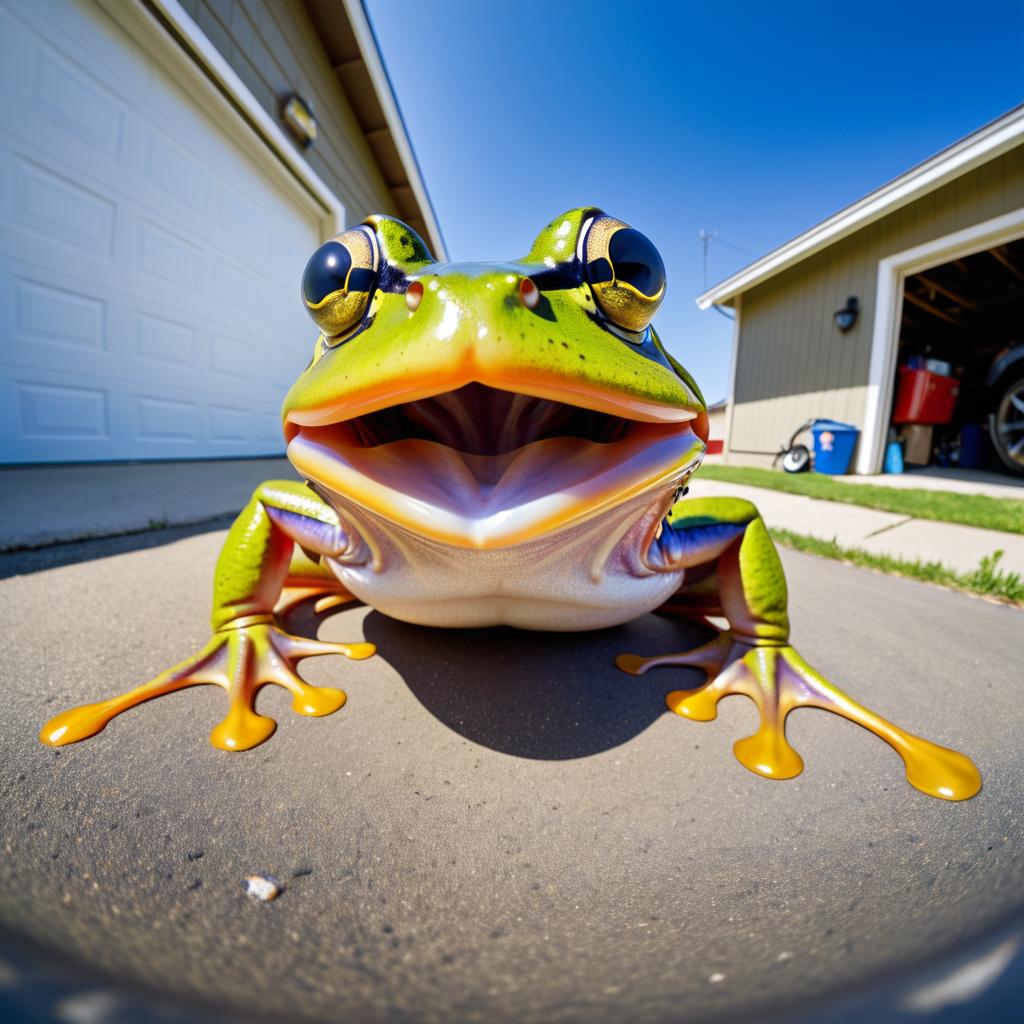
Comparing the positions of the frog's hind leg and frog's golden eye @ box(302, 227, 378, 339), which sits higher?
frog's golden eye @ box(302, 227, 378, 339)

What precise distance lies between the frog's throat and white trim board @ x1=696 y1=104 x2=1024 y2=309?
254 inches

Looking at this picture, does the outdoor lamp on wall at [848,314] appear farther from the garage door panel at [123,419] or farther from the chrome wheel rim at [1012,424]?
the garage door panel at [123,419]

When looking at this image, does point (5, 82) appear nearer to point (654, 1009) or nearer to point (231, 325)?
point (231, 325)

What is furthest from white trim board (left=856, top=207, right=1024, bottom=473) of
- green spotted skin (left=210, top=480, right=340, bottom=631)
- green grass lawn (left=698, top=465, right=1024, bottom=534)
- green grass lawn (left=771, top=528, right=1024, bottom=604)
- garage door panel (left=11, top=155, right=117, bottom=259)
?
garage door panel (left=11, top=155, right=117, bottom=259)

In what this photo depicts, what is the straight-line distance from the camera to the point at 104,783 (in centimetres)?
75

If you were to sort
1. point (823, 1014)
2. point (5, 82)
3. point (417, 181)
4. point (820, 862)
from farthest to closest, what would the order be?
point (417, 181) < point (5, 82) < point (820, 862) < point (823, 1014)

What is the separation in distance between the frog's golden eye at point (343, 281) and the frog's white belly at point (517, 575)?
0.35 meters

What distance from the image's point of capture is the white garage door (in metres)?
3.24

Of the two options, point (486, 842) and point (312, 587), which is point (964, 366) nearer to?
point (312, 587)

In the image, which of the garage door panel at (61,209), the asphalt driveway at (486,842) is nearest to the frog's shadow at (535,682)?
the asphalt driveway at (486,842)

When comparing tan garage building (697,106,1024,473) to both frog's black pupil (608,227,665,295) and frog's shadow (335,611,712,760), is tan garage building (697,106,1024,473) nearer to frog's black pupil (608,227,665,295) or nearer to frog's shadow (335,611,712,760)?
→ frog's black pupil (608,227,665,295)

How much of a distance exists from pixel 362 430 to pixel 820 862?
98 cm

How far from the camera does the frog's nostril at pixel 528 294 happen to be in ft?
2.34

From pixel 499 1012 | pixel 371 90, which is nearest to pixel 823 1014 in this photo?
pixel 499 1012
